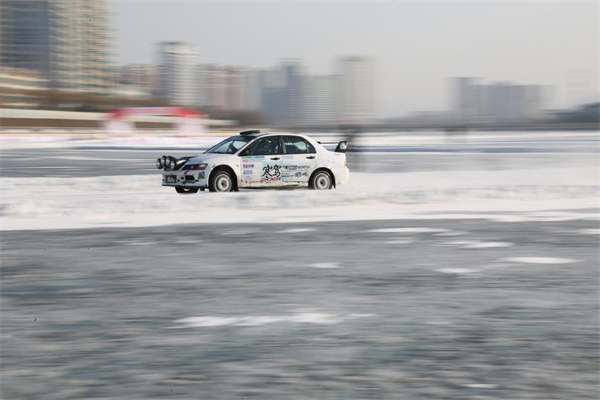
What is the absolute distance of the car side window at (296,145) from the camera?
16.5 meters

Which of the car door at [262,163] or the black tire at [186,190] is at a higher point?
the car door at [262,163]

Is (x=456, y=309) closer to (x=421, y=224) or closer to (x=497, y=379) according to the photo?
(x=497, y=379)

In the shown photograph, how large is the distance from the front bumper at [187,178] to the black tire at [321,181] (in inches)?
96.1

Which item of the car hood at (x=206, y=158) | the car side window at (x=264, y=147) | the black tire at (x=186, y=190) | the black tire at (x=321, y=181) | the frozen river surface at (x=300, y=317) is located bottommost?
the frozen river surface at (x=300, y=317)

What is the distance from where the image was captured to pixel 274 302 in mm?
6305

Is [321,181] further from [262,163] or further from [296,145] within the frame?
[262,163]

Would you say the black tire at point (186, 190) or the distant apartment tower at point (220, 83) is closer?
the black tire at point (186, 190)

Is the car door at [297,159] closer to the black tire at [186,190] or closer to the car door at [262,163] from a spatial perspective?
the car door at [262,163]

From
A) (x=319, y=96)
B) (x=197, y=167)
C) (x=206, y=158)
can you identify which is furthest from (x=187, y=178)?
(x=319, y=96)

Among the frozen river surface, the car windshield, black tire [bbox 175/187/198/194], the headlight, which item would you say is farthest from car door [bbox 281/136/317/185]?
the frozen river surface

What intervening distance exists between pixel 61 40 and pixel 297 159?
17402 centimetres

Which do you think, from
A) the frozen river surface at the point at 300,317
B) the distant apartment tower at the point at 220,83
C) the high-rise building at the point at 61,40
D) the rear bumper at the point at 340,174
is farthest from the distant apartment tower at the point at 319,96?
the frozen river surface at the point at 300,317

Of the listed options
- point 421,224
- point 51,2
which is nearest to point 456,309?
point 421,224

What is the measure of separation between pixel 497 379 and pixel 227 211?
9.22m
